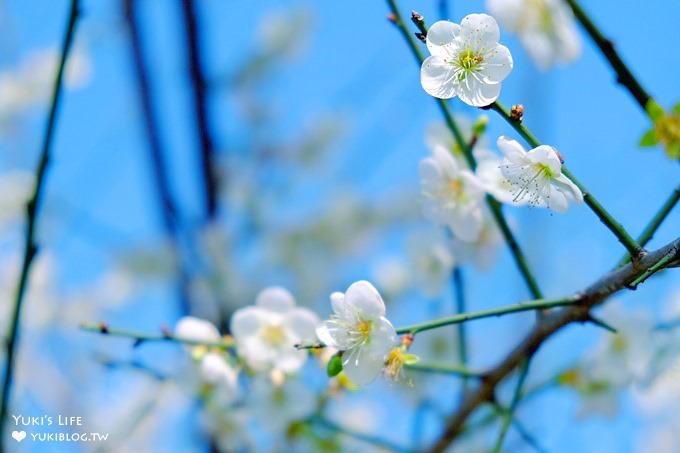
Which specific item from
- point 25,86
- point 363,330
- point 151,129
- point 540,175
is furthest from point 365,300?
point 25,86

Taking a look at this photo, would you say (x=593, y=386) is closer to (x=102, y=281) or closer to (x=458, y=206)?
(x=458, y=206)

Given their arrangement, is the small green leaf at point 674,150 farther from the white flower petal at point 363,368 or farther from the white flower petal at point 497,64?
the white flower petal at point 363,368

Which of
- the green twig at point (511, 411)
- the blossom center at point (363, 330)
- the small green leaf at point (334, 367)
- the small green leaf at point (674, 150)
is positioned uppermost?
the small green leaf at point (674, 150)

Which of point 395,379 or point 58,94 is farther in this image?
point 58,94

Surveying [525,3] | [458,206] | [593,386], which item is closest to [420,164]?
[458,206]

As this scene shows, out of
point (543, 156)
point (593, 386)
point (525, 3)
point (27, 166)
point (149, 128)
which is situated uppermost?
point (27, 166)

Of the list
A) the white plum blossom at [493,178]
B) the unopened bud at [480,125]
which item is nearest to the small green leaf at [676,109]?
the white plum blossom at [493,178]
